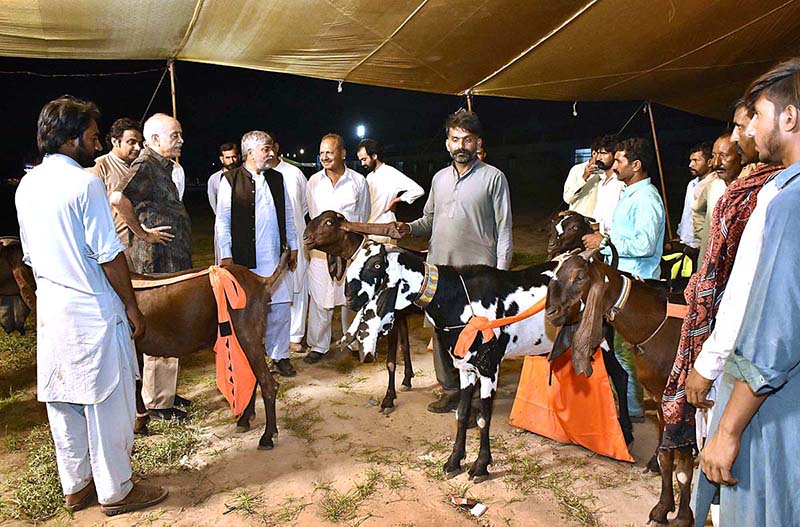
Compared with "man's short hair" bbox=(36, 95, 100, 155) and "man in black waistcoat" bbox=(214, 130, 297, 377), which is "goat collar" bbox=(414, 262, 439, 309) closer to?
"man in black waistcoat" bbox=(214, 130, 297, 377)

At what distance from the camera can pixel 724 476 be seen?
4.66 feet

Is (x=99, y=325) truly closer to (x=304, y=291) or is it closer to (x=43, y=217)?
(x=43, y=217)

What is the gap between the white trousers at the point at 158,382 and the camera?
13.7ft

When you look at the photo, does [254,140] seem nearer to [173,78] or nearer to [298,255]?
[298,255]

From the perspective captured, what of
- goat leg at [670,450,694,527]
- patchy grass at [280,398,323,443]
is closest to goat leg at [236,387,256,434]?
patchy grass at [280,398,323,443]

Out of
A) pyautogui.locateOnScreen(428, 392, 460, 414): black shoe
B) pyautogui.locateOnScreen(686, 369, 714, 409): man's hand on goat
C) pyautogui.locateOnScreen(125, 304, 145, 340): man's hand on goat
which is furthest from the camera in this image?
pyautogui.locateOnScreen(428, 392, 460, 414): black shoe

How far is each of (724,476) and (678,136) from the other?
800 inches

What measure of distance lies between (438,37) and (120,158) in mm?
3446

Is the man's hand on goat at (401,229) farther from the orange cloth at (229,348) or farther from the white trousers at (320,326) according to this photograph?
the white trousers at (320,326)

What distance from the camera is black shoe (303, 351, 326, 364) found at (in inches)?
220

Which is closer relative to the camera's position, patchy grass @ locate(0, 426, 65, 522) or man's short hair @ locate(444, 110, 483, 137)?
patchy grass @ locate(0, 426, 65, 522)

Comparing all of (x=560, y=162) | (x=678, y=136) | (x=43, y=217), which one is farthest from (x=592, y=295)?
(x=560, y=162)

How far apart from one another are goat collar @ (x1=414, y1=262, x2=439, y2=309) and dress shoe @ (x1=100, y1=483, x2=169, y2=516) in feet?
6.32

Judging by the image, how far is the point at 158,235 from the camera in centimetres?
394
